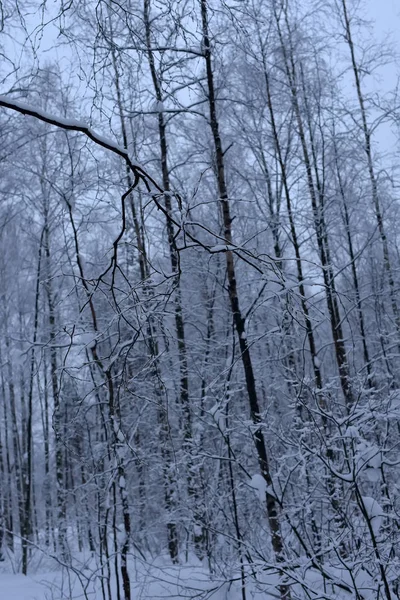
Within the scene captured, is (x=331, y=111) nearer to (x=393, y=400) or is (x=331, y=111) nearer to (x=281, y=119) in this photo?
(x=281, y=119)

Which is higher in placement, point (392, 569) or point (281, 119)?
point (281, 119)

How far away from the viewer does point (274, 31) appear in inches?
385

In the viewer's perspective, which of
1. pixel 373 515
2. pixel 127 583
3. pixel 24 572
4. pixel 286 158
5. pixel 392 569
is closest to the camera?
pixel 373 515

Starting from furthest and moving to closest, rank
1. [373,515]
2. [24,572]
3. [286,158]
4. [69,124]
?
[24,572] < [286,158] < [373,515] < [69,124]

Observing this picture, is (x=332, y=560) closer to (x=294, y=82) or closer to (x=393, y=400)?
(x=393, y=400)

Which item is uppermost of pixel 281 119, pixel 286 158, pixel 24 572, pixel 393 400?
pixel 281 119

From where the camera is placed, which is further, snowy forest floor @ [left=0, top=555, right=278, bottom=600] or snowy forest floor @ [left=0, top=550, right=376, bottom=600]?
snowy forest floor @ [left=0, top=555, right=278, bottom=600]

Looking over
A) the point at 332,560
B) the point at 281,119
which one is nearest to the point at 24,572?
the point at 332,560

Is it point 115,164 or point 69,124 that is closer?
point 69,124

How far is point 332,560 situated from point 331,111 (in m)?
8.20

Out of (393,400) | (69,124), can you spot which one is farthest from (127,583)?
(69,124)

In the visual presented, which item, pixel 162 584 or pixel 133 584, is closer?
pixel 162 584

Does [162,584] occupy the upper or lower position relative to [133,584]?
upper

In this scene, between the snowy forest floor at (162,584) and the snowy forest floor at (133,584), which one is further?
the snowy forest floor at (133,584)
